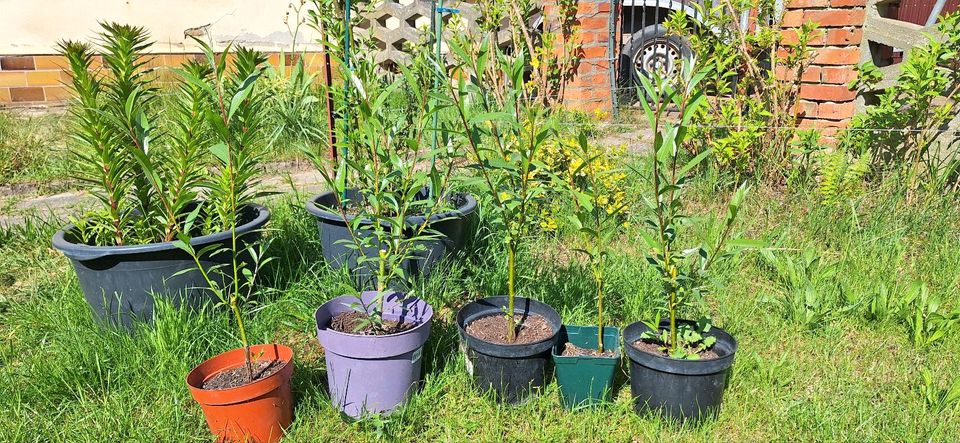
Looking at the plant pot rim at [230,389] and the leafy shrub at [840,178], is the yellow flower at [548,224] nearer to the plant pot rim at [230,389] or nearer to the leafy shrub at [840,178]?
the leafy shrub at [840,178]

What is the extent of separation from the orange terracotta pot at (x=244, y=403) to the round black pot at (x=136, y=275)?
0.44m

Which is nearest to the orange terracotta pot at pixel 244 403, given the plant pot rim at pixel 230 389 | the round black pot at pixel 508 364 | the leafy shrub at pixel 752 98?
the plant pot rim at pixel 230 389

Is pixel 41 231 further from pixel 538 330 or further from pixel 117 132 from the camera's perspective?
pixel 538 330

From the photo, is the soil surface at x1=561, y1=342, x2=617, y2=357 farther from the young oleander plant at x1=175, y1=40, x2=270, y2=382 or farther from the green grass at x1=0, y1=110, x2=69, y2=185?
the green grass at x1=0, y1=110, x2=69, y2=185

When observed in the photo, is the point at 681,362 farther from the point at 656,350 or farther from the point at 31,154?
the point at 31,154

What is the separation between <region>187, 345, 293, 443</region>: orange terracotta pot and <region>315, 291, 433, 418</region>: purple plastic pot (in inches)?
5.6

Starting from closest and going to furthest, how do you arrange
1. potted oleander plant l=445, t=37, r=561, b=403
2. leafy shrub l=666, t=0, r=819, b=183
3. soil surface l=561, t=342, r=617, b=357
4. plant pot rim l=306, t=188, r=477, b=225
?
potted oleander plant l=445, t=37, r=561, b=403 < soil surface l=561, t=342, r=617, b=357 < plant pot rim l=306, t=188, r=477, b=225 < leafy shrub l=666, t=0, r=819, b=183

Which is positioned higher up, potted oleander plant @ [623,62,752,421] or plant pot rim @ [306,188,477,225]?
plant pot rim @ [306,188,477,225]

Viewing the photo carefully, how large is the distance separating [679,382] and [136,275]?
1.85 metres

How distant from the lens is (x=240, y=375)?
2.11 metres

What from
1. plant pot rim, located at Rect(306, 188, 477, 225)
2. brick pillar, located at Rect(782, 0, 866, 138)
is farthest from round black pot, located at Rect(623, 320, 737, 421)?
brick pillar, located at Rect(782, 0, 866, 138)

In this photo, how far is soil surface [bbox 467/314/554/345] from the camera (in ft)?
7.54

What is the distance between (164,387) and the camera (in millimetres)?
2248

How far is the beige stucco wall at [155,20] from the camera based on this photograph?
6086 millimetres
